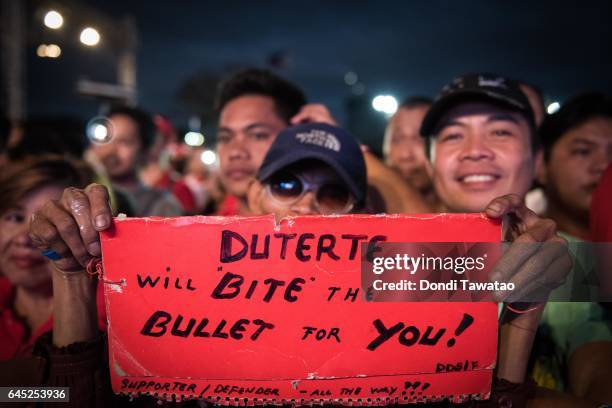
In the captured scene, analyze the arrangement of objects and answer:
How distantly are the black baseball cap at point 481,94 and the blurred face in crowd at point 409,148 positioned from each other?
5.07ft

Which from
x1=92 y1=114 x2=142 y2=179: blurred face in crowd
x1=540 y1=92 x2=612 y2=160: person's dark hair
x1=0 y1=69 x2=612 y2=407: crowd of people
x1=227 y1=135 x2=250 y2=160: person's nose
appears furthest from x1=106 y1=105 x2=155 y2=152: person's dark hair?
x1=540 y1=92 x2=612 y2=160: person's dark hair

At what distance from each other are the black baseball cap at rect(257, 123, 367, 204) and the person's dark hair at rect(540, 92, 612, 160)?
1.50m

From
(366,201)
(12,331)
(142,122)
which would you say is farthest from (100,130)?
(366,201)

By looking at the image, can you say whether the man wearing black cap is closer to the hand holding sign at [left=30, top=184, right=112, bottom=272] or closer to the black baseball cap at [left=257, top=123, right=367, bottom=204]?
the black baseball cap at [left=257, top=123, right=367, bottom=204]

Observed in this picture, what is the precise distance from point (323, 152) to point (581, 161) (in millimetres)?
1721

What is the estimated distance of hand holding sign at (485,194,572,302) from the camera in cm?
118

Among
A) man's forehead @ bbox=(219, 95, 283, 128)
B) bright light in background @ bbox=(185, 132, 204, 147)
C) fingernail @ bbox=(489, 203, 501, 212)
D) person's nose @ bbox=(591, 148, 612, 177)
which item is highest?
bright light in background @ bbox=(185, 132, 204, 147)

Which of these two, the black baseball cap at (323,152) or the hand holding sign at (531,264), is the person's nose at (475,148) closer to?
the black baseball cap at (323,152)

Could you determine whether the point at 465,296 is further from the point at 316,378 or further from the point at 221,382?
the point at 221,382

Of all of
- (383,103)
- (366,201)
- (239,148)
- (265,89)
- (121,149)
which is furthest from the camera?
(121,149)

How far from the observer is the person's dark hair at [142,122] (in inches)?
183

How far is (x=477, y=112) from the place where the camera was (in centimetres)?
200

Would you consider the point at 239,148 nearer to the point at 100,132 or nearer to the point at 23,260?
the point at 23,260

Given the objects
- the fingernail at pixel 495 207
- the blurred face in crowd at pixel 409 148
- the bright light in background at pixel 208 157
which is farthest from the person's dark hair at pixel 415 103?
the bright light in background at pixel 208 157
